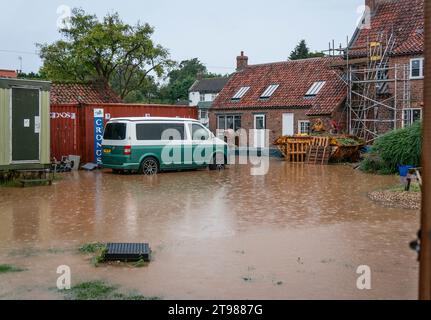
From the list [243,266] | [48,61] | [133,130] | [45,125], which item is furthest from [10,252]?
[48,61]

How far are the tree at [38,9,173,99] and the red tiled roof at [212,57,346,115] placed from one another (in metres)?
5.25

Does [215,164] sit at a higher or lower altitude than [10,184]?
higher

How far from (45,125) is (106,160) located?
147 inches

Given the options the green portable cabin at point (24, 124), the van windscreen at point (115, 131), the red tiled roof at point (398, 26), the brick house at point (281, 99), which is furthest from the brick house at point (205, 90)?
the green portable cabin at point (24, 124)

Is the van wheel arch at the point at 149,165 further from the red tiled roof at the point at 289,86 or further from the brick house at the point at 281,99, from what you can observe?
the red tiled roof at the point at 289,86

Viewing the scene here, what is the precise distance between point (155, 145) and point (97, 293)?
14198 mm

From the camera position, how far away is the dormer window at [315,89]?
110 feet

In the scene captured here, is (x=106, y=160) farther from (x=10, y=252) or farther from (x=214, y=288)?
(x=214, y=288)

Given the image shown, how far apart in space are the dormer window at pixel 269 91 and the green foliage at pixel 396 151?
15407 mm

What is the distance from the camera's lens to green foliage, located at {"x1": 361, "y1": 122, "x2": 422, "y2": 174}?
19.9 meters

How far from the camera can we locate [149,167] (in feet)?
66.7

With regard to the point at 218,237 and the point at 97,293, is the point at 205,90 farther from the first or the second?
the point at 97,293

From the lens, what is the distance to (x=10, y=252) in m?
8.39

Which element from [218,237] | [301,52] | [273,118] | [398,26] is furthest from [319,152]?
[301,52]
